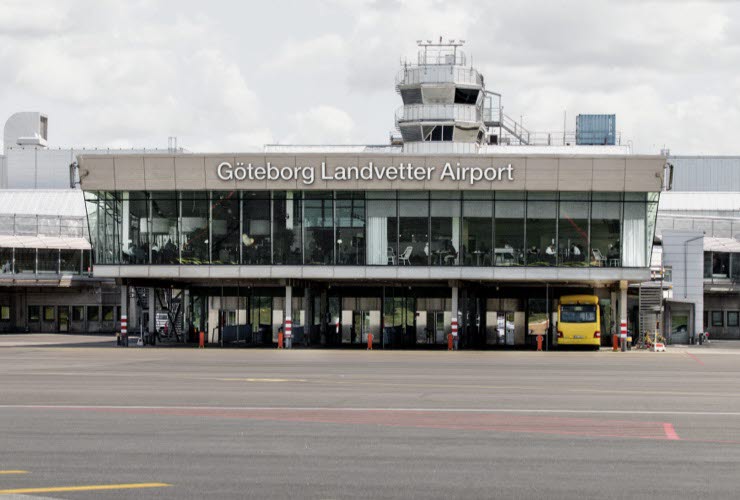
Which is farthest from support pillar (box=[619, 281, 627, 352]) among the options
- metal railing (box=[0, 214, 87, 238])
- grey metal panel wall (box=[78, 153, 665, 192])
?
metal railing (box=[0, 214, 87, 238])

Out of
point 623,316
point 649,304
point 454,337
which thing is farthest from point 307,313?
point 649,304

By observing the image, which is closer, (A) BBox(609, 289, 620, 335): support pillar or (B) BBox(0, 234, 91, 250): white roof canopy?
(A) BBox(609, 289, 620, 335): support pillar

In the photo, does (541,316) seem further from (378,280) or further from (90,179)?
(90,179)

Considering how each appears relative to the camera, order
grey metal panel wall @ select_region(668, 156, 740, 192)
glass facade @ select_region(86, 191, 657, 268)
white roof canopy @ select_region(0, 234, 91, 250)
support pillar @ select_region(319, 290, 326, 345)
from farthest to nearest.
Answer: grey metal panel wall @ select_region(668, 156, 740, 192) → white roof canopy @ select_region(0, 234, 91, 250) → support pillar @ select_region(319, 290, 326, 345) → glass facade @ select_region(86, 191, 657, 268)

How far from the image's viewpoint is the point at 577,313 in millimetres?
66500

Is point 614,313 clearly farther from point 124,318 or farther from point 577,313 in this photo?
point 124,318

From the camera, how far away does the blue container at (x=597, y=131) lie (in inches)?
5187

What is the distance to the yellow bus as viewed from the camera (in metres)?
66.2

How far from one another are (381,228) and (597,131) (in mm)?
71239

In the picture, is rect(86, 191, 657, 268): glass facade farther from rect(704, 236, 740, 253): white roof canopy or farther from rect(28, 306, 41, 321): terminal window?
rect(28, 306, 41, 321): terminal window

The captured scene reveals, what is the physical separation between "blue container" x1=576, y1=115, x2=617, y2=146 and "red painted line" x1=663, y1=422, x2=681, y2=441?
360ft

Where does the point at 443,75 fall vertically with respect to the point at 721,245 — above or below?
above

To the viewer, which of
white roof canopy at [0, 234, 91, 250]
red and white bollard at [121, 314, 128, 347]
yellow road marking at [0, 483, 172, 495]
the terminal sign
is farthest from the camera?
white roof canopy at [0, 234, 91, 250]

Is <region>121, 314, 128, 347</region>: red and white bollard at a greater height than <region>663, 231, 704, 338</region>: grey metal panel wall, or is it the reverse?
<region>663, 231, 704, 338</region>: grey metal panel wall
